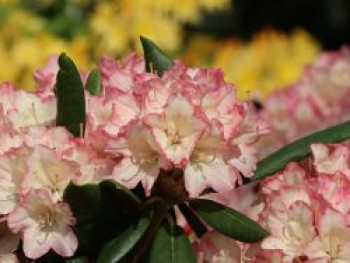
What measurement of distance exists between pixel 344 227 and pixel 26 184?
440mm

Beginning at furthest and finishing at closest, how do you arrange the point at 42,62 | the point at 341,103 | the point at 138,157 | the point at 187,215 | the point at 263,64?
the point at 263,64
the point at 42,62
the point at 341,103
the point at 187,215
the point at 138,157

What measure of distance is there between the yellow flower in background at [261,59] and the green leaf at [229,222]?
2.52 meters

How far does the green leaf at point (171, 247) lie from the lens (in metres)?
1.50

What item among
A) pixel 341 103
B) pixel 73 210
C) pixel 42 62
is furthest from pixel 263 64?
pixel 73 210

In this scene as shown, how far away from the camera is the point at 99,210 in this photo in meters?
1.48

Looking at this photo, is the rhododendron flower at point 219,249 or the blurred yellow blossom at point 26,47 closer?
the rhododendron flower at point 219,249

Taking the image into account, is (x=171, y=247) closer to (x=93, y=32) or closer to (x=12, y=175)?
(x=12, y=175)

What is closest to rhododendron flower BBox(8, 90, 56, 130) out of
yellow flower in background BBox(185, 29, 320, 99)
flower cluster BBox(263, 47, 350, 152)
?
flower cluster BBox(263, 47, 350, 152)

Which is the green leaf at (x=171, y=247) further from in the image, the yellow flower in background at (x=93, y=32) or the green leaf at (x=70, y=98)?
the yellow flower in background at (x=93, y=32)

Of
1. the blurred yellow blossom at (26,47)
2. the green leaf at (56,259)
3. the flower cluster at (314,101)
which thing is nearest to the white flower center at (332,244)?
the green leaf at (56,259)

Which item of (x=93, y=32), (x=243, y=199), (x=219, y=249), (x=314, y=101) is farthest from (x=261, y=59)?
(x=219, y=249)

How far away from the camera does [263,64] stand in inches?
170

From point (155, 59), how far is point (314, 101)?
1.11m

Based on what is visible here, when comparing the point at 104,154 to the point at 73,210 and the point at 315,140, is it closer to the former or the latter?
the point at 73,210
